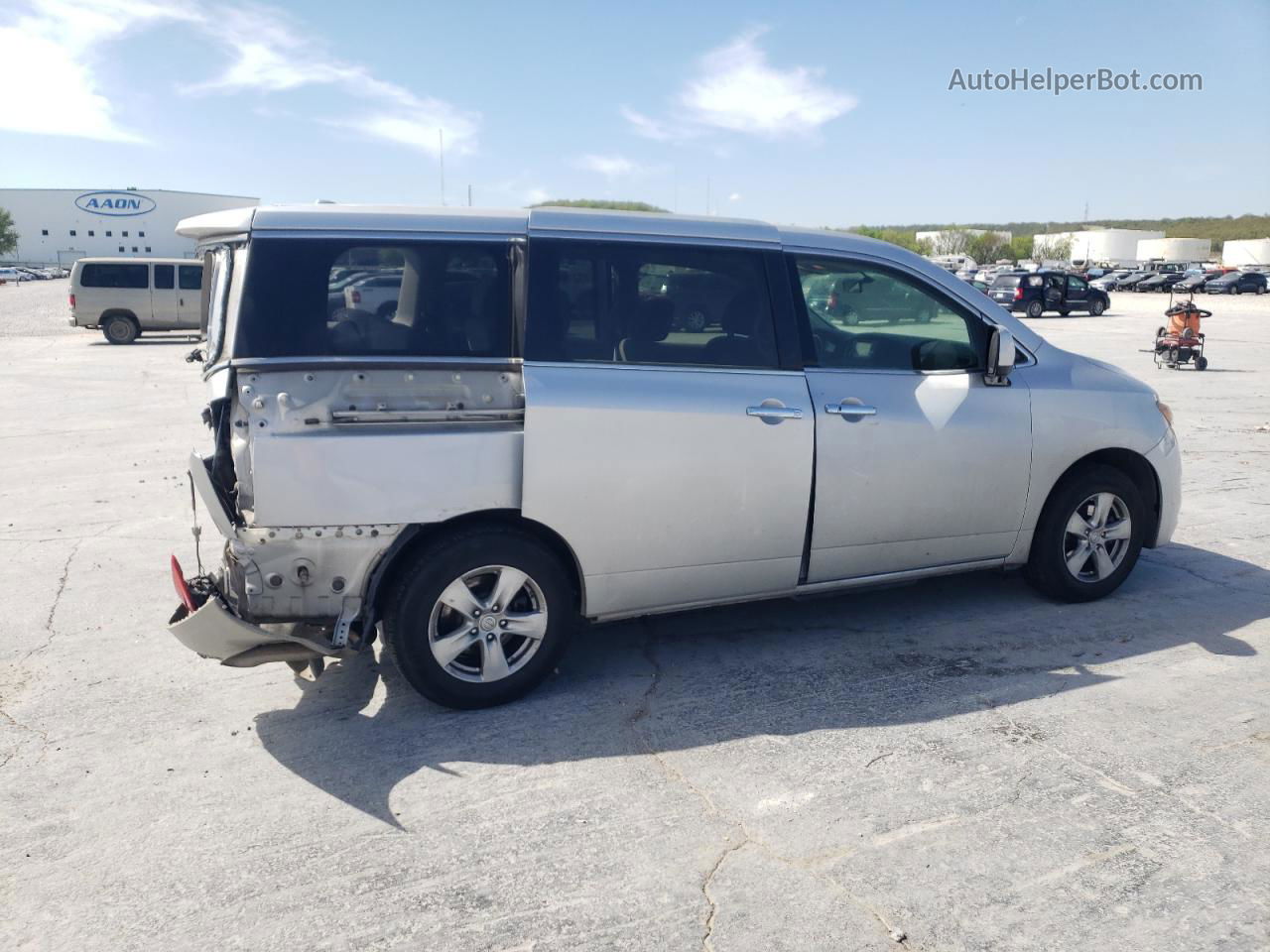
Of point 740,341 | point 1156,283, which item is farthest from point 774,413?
point 1156,283

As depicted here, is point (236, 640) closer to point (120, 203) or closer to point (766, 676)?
point (766, 676)

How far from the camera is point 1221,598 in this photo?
5.71 m

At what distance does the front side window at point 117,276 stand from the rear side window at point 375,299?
75.4 ft

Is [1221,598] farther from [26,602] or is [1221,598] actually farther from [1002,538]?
[26,602]

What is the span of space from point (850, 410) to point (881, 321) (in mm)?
619

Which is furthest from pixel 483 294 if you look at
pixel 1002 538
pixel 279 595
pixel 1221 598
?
pixel 1221 598

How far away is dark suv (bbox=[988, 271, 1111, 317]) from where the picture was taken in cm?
3522

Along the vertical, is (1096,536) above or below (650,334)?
below

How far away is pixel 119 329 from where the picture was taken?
79.1 feet

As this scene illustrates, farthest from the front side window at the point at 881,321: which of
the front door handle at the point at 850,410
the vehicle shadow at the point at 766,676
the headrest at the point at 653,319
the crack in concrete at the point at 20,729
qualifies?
the crack in concrete at the point at 20,729

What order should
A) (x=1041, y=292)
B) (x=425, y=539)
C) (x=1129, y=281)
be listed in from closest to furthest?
1. (x=425, y=539)
2. (x=1041, y=292)
3. (x=1129, y=281)

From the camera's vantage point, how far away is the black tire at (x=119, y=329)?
78.8 ft

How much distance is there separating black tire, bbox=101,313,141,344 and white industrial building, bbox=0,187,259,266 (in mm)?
93030

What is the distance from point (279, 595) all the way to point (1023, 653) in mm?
3483
